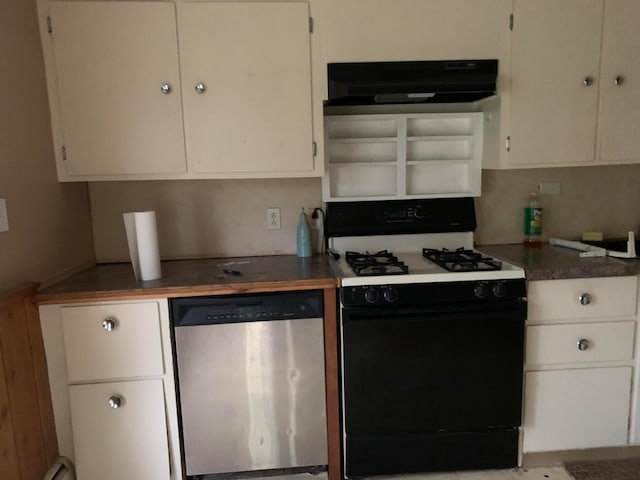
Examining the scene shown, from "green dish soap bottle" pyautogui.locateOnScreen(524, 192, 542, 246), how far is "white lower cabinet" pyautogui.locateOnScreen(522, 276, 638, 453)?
0.55 meters

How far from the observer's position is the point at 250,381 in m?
1.88

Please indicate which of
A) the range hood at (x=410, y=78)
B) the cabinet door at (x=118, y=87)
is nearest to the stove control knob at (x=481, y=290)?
the range hood at (x=410, y=78)

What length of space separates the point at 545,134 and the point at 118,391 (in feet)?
7.21

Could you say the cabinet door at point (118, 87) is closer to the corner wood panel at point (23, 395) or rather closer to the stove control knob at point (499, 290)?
the corner wood panel at point (23, 395)

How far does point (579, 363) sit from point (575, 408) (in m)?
0.21

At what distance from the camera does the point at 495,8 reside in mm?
2008

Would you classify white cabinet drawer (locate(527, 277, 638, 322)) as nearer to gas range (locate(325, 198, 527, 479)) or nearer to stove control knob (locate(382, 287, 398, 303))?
gas range (locate(325, 198, 527, 479))

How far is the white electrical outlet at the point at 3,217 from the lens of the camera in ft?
5.30

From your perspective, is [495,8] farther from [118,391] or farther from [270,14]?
[118,391]

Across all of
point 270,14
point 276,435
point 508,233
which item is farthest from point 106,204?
point 508,233

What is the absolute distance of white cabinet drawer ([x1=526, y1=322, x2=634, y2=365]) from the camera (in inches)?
77.4

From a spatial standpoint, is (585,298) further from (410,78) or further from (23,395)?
(23,395)

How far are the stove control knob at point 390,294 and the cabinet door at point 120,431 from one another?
38.8 inches

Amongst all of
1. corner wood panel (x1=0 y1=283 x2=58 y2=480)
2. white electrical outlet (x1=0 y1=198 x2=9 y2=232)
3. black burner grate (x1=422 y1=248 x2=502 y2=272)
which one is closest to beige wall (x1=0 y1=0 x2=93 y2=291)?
white electrical outlet (x1=0 y1=198 x2=9 y2=232)
